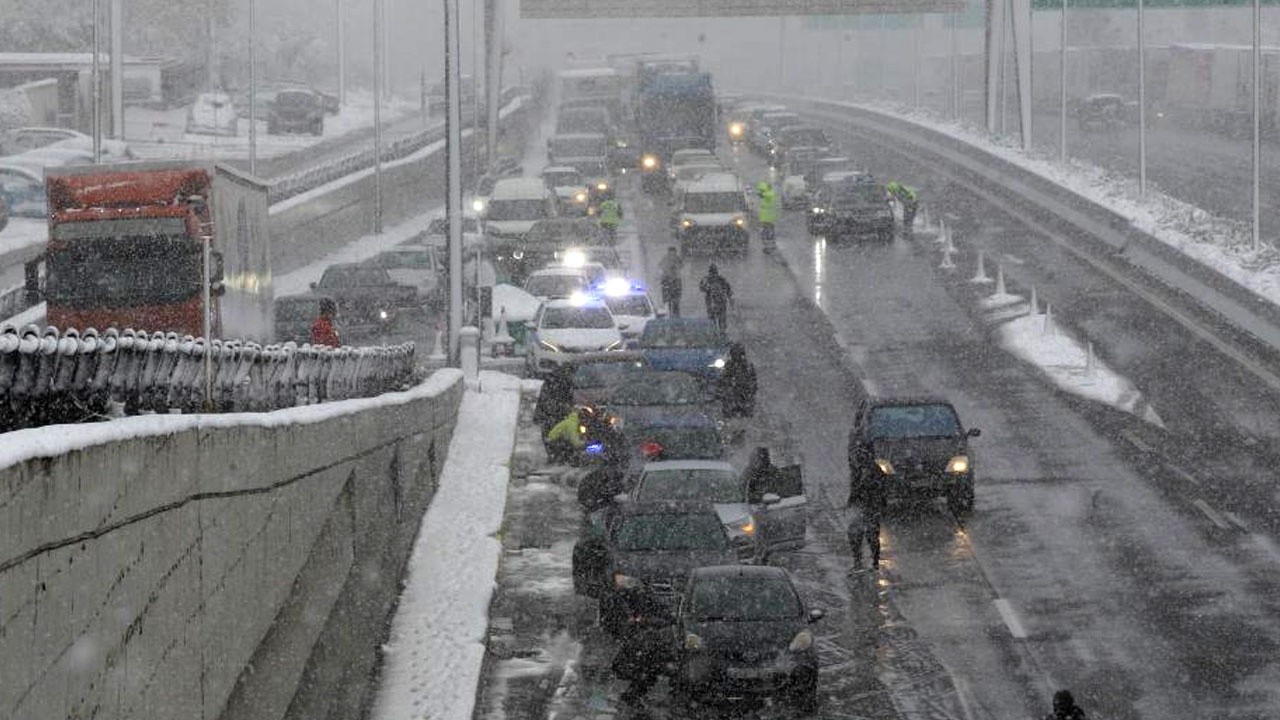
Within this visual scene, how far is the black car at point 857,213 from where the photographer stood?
57.4m

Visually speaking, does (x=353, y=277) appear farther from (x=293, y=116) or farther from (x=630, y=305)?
(x=293, y=116)

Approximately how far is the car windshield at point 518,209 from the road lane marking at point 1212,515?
31887 millimetres

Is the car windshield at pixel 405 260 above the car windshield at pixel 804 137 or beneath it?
beneath

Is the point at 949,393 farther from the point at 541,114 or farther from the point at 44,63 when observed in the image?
the point at 541,114

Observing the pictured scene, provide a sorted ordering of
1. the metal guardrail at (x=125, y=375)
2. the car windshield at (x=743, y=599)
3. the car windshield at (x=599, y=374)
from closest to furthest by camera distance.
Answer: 1. the metal guardrail at (x=125, y=375)
2. the car windshield at (x=743, y=599)
3. the car windshield at (x=599, y=374)

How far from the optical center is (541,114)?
118 metres

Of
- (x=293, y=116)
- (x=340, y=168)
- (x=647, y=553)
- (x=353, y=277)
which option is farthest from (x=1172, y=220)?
(x=293, y=116)

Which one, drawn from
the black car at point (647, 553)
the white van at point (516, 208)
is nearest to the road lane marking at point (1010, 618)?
the black car at point (647, 553)

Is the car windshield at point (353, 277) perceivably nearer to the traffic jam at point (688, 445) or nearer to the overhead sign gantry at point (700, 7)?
the traffic jam at point (688, 445)

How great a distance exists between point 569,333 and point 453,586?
18024 millimetres

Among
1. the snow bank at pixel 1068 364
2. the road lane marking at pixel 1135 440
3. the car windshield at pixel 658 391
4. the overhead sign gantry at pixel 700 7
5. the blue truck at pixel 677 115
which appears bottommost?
the road lane marking at pixel 1135 440

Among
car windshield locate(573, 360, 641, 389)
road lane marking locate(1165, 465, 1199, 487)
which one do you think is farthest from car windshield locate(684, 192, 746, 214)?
road lane marking locate(1165, 465, 1199, 487)

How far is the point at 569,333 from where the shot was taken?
134 ft

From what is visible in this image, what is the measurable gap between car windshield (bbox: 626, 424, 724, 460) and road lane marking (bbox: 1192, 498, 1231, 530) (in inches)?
245
